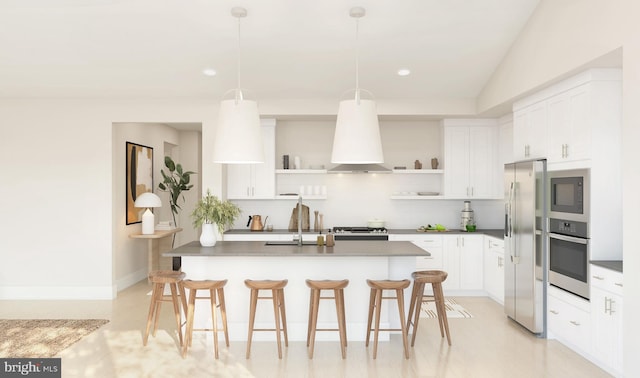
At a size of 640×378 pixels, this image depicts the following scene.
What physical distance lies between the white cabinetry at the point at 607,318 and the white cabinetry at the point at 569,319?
10 centimetres

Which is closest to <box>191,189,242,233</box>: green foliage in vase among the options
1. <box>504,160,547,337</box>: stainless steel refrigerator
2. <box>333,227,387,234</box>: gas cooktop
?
<box>333,227,387,234</box>: gas cooktop

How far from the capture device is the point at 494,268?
6.21 metres

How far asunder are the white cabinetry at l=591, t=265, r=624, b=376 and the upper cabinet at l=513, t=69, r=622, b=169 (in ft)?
3.27

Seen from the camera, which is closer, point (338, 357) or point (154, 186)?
point (338, 357)

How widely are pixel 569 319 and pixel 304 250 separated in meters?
2.49

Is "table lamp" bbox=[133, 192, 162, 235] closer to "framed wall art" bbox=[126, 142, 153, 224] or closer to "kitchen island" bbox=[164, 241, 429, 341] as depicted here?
"framed wall art" bbox=[126, 142, 153, 224]

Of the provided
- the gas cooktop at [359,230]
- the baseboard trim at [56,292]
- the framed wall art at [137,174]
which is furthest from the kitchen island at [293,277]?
the framed wall art at [137,174]

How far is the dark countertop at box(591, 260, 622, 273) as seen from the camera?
366cm

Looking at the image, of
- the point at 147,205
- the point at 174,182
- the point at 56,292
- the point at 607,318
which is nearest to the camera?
the point at 607,318

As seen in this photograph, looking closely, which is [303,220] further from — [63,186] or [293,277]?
[63,186]

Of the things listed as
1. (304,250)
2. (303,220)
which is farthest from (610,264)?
(303,220)

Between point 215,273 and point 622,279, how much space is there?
11.5 ft

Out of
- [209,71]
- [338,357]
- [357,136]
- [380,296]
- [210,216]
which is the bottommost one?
[338,357]

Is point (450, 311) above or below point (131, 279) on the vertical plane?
below
